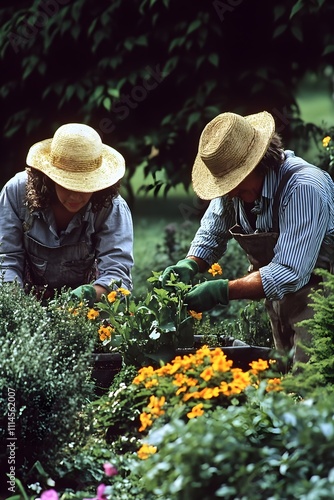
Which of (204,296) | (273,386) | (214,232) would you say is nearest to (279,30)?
(214,232)

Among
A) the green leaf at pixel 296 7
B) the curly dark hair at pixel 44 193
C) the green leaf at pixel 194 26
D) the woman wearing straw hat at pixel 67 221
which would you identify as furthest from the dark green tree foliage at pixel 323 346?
the green leaf at pixel 194 26

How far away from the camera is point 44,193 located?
175 inches

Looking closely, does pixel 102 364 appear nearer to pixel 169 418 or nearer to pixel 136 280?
pixel 169 418

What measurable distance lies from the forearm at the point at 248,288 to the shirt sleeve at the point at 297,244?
3 cm

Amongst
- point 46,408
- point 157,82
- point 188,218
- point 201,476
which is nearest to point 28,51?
point 157,82

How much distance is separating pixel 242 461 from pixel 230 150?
5.82ft

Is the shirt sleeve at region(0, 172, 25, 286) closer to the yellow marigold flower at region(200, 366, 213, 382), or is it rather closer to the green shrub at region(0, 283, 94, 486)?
the green shrub at region(0, 283, 94, 486)

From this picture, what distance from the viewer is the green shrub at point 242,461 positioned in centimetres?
244

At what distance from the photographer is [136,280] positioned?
7.22 meters

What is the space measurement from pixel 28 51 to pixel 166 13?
4.11 feet

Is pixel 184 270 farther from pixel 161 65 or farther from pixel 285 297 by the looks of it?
pixel 161 65

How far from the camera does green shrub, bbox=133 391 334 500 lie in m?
2.44

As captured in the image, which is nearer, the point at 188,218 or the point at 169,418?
the point at 169,418

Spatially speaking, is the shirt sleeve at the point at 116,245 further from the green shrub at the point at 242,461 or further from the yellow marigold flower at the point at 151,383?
the green shrub at the point at 242,461
